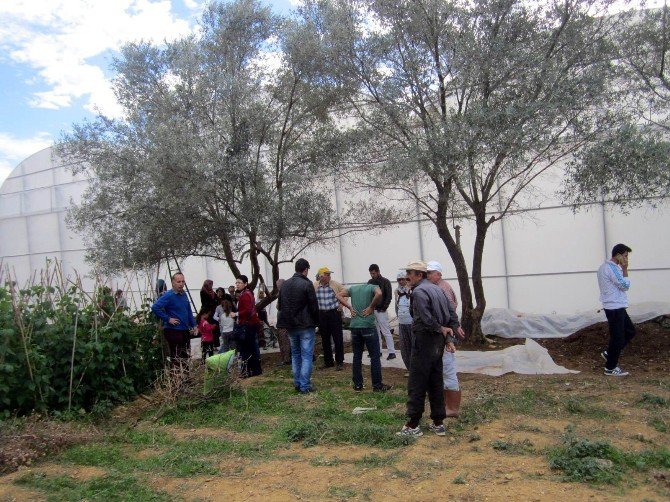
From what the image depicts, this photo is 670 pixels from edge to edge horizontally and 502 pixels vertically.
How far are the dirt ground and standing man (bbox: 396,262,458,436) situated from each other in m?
0.20

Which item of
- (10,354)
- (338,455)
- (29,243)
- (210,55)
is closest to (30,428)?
(10,354)

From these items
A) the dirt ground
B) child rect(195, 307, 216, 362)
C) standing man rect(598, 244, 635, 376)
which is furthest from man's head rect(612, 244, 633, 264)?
child rect(195, 307, 216, 362)

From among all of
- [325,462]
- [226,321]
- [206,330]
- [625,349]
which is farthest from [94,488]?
[625,349]

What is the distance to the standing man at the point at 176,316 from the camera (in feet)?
26.5

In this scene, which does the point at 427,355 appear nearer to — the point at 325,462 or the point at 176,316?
the point at 325,462

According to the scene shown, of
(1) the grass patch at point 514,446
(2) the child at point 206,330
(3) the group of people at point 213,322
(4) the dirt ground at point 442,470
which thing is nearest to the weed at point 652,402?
(4) the dirt ground at point 442,470

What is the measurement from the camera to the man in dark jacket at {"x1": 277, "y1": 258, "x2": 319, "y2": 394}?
25.1 ft

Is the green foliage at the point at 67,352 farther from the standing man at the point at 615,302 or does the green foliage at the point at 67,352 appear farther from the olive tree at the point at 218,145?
the standing man at the point at 615,302

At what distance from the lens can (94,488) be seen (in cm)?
457

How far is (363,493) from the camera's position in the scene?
13.7ft

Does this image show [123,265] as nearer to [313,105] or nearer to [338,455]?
[313,105]

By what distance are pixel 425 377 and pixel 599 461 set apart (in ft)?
4.95

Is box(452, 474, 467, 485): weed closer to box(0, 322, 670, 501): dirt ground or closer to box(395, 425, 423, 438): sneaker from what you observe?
box(0, 322, 670, 501): dirt ground

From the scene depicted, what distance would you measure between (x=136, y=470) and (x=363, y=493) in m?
2.00
